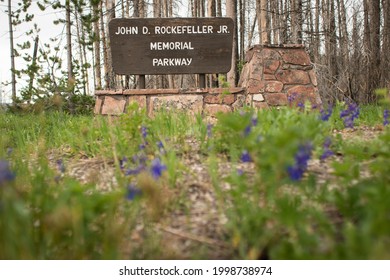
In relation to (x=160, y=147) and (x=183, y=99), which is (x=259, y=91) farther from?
(x=160, y=147)

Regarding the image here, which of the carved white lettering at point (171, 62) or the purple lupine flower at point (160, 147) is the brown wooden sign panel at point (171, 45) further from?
the purple lupine flower at point (160, 147)

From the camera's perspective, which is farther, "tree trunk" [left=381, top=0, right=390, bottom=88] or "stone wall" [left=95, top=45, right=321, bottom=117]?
"tree trunk" [left=381, top=0, right=390, bottom=88]

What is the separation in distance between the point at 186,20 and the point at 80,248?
5.76 meters

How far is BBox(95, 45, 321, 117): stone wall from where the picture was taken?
6008 mm

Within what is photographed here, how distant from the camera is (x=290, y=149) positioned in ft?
3.73

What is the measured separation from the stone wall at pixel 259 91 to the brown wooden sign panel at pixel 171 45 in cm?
55

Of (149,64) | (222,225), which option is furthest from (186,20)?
(222,225)

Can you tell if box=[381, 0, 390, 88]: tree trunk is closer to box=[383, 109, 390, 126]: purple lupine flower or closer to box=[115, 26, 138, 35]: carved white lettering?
box=[115, 26, 138, 35]: carved white lettering

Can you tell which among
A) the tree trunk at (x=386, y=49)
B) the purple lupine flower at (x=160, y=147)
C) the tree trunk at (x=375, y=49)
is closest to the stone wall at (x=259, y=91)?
the purple lupine flower at (x=160, y=147)

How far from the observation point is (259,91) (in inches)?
237

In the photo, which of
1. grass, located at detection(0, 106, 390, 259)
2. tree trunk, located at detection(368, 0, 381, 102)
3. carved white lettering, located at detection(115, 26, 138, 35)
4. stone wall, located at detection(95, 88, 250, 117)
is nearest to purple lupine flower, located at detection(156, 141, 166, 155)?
grass, located at detection(0, 106, 390, 259)

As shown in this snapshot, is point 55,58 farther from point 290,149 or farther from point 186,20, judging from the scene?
point 290,149

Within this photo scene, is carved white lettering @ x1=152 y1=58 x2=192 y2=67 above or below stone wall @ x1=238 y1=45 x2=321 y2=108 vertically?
above

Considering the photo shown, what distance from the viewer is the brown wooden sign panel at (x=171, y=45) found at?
6398mm
